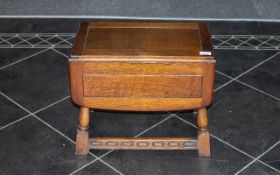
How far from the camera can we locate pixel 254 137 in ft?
7.97

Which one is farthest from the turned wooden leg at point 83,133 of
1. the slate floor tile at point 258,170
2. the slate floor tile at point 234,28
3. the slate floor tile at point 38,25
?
the slate floor tile at point 234,28

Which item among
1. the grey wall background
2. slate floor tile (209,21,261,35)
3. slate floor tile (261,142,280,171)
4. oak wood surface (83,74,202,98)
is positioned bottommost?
slate floor tile (261,142,280,171)

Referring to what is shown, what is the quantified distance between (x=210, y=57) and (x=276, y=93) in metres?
0.83

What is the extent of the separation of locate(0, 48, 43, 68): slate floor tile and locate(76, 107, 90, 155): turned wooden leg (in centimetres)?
96

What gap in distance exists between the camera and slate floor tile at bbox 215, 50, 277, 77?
300cm

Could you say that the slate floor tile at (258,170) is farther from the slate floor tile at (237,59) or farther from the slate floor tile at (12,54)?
the slate floor tile at (12,54)

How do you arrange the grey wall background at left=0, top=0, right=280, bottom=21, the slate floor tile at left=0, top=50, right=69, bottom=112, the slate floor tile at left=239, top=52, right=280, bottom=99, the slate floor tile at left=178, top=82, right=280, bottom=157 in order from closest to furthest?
the slate floor tile at left=178, top=82, right=280, bottom=157 → the slate floor tile at left=0, top=50, right=69, bottom=112 → the slate floor tile at left=239, top=52, right=280, bottom=99 → the grey wall background at left=0, top=0, right=280, bottom=21

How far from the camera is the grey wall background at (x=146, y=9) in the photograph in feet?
12.2

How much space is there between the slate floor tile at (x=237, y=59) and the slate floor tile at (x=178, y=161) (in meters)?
0.72

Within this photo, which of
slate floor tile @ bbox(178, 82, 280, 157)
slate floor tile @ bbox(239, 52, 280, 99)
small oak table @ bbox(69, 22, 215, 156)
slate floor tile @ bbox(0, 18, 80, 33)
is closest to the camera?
small oak table @ bbox(69, 22, 215, 156)

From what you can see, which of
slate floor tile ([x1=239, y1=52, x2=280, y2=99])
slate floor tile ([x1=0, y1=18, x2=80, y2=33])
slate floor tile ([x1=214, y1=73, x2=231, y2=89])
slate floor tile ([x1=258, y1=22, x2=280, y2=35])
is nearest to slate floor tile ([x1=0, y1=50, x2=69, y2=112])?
slate floor tile ([x1=0, y1=18, x2=80, y2=33])

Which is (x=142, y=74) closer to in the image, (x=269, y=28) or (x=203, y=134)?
(x=203, y=134)

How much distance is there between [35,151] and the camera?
7.63 feet

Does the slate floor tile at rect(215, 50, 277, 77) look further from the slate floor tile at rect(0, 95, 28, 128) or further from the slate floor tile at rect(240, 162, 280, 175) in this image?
the slate floor tile at rect(0, 95, 28, 128)
